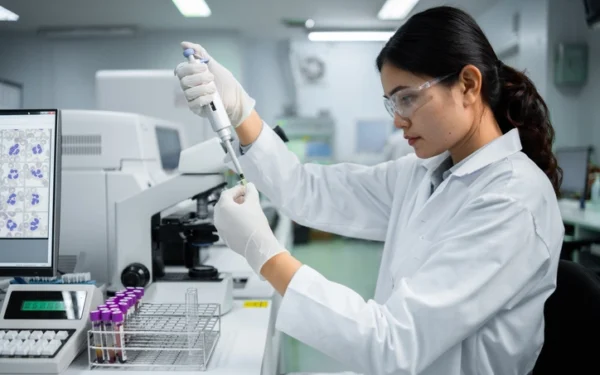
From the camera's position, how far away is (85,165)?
4.78ft

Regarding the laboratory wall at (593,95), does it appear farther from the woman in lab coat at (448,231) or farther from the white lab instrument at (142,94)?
the woman in lab coat at (448,231)

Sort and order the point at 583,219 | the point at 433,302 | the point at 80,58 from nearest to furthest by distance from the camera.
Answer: the point at 433,302 → the point at 583,219 → the point at 80,58

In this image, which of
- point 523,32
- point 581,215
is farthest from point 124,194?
point 523,32

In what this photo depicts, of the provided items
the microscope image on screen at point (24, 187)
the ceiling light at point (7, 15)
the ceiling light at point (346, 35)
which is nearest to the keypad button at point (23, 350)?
the microscope image on screen at point (24, 187)

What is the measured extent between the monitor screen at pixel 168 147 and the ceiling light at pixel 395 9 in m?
3.75

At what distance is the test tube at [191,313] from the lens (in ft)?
3.01

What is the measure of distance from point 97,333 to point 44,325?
149 millimetres

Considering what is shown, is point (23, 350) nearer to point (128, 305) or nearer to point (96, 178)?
point (128, 305)

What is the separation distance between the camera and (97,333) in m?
0.91

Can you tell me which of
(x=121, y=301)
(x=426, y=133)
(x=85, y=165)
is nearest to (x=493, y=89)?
(x=426, y=133)

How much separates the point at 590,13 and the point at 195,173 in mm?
2744

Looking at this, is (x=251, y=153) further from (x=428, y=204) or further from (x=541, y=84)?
(x=541, y=84)

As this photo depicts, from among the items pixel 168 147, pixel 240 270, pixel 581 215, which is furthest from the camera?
pixel 581 215

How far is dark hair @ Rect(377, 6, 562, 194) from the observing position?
0.95 metres
